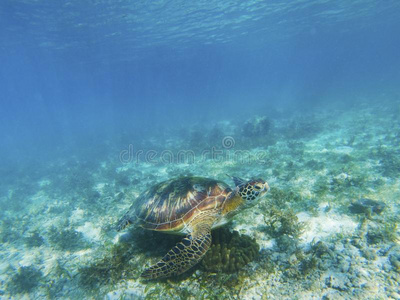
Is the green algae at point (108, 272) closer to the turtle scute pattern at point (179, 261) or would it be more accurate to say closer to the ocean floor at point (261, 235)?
the ocean floor at point (261, 235)

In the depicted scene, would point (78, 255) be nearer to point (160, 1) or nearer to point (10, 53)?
point (160, 1)

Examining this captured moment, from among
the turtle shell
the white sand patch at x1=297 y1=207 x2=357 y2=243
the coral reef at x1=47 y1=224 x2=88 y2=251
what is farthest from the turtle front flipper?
the coral reef at x1=47 y1=224 x2=88 y2=251

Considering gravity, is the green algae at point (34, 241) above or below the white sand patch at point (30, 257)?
below

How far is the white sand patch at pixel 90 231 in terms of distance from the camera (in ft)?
20.9

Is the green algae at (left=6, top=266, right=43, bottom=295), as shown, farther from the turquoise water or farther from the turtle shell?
the turtle shell

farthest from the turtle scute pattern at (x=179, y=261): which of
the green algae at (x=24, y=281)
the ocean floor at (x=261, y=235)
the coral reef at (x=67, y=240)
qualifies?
the coral reef at (x=67, y=240)

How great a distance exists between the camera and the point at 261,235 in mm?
4762

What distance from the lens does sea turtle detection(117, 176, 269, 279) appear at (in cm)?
352

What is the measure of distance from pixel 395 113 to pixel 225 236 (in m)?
21.6

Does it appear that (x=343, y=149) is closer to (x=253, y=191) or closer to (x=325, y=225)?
(x=325, y=225)

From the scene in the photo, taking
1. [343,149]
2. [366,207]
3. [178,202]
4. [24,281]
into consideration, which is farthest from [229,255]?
[343,149]

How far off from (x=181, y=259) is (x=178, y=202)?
4.17 feet

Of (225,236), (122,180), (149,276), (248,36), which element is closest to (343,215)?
(225,236)

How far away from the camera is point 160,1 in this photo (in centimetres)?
1983
